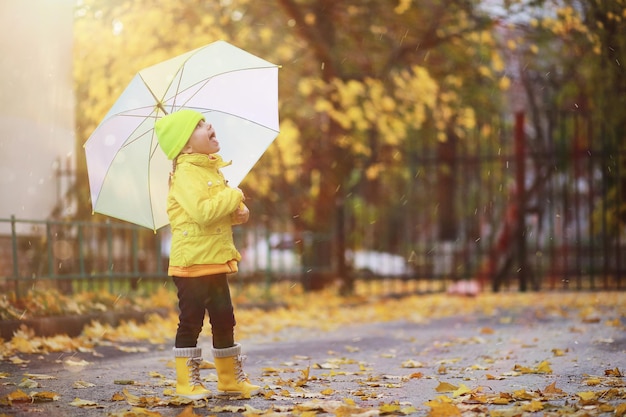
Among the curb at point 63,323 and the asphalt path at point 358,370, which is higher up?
the curb at point 63,323

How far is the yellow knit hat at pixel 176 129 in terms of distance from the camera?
4.87m

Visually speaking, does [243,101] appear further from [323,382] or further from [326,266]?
[326,266]

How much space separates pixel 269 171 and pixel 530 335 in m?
7.73

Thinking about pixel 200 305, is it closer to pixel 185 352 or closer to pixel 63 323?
pixel 185 352

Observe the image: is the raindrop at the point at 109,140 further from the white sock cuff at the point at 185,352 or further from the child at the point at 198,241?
the white sock cuff at the point at 185,352

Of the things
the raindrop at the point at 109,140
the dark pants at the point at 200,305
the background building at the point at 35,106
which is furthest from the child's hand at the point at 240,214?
the background building at the point at 35,106

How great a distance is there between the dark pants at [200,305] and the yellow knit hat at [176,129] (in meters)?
0.70

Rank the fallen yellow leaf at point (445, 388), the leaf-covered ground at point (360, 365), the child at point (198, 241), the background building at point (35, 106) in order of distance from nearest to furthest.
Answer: the leaf-covered ground at point (360, 365) < the child at point (198, 241) < the fallen yellow leaf at point (445, 388) < the background building at point (35, 106)

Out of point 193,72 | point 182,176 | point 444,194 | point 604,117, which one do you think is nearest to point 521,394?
point 182,176

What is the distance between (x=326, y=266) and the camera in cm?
1501

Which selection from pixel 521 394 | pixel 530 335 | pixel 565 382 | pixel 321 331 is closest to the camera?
pixel 521 394

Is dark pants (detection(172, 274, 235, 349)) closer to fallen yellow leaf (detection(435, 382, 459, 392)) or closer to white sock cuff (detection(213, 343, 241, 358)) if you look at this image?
white sock cuff (detection(213, 343, 241, 358))

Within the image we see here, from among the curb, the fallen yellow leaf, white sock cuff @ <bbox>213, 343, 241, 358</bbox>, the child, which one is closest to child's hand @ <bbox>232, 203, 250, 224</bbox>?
the child

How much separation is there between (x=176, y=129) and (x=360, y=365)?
249 cm
